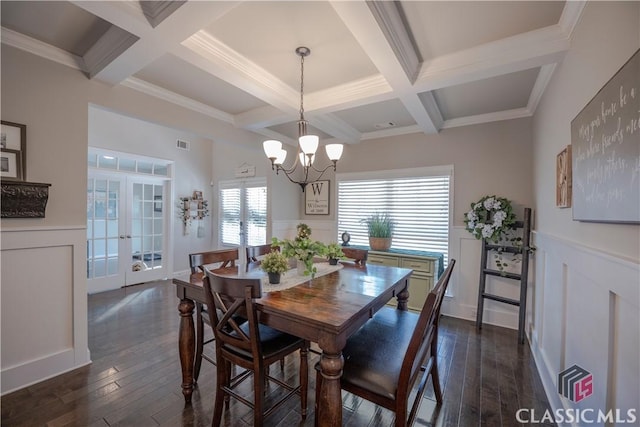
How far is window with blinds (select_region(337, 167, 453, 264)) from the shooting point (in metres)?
3.79

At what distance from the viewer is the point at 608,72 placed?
48.0 inches

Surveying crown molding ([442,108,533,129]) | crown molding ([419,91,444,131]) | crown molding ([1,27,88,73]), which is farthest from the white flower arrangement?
crown molding ([1,27,88,73])

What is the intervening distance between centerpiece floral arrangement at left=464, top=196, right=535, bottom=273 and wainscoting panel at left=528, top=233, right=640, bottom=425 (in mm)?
795

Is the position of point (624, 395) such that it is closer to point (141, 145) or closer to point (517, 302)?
point (517, 302)

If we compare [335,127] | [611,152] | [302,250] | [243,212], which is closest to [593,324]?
[611,152]

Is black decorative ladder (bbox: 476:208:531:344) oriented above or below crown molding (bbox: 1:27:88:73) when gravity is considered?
below

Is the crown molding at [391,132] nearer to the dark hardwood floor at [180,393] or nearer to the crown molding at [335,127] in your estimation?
the crown molding at [335,127]

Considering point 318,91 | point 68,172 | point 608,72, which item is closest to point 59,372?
point 68,172

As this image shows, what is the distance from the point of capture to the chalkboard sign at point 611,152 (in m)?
0.96

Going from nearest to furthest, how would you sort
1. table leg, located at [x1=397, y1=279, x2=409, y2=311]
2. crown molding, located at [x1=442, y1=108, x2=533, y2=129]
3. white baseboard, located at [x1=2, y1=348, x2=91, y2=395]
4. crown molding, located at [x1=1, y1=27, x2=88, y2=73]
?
crown molding, located at [x1=1, y1=27, x2=88, y2=73]
white baseboard, located at [x1=2, y1=348, x2=91, y2=395]
table leg, located at [x1=397, y1=279, x2=409, y2=311]
crown molding, located at [x1=442, y1=108, x2=533, y2=129]

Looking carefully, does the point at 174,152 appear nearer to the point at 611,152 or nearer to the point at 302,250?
the point at 302,250

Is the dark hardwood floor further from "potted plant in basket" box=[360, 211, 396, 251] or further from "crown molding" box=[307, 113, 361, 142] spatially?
"crown molding" box=[307, 113, 361, 142]

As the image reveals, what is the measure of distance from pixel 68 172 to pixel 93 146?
2.68m

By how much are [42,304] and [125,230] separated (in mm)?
3022
